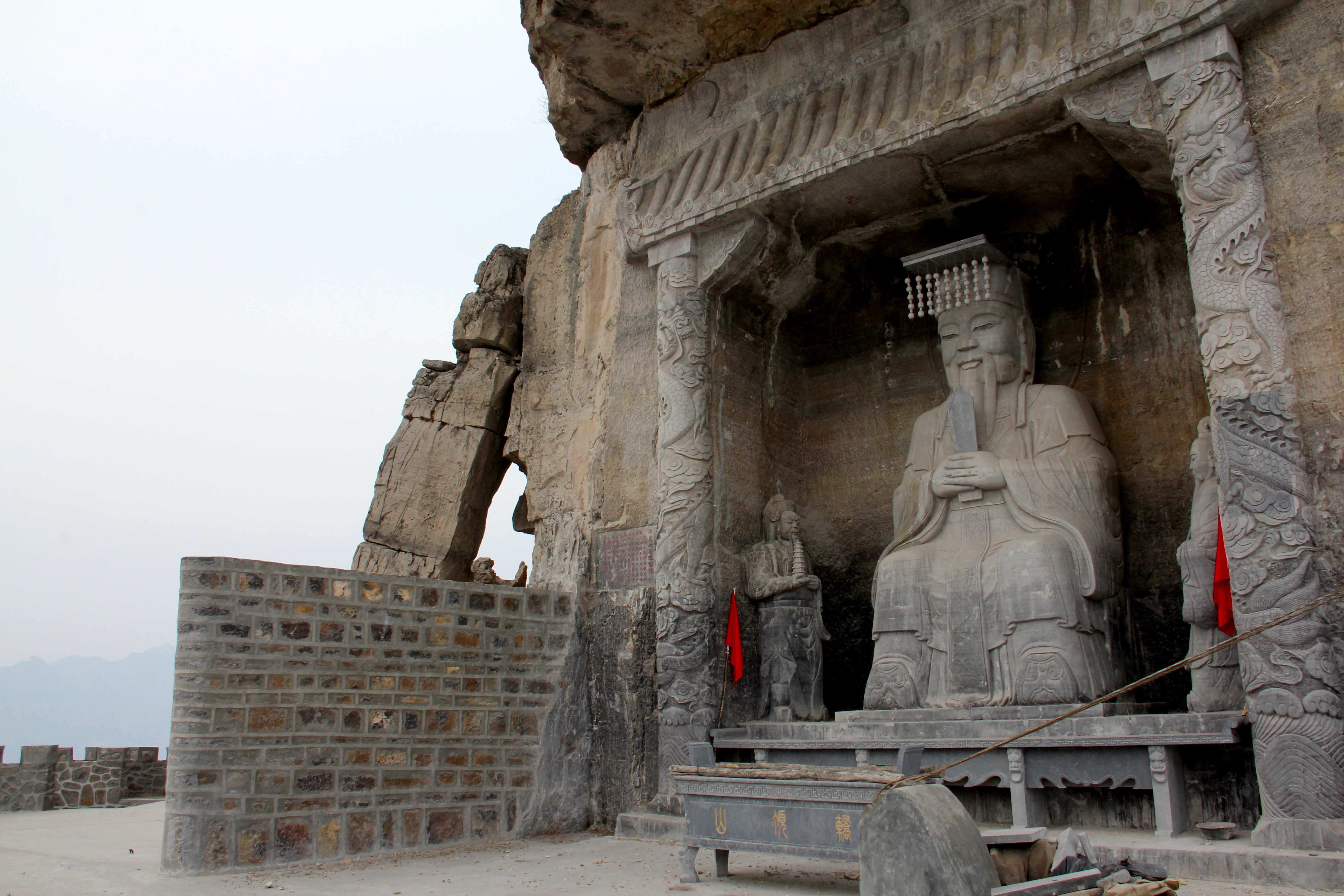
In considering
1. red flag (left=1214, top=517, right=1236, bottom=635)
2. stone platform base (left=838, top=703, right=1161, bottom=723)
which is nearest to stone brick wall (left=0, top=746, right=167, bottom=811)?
stone platform base (left=838, top=703, right=1161, bottom=723)

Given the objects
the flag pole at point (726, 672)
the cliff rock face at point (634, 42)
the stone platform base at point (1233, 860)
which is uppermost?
the cliff rock face at point (634, 42)

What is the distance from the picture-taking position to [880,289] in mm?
8211

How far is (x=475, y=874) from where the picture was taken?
528 cm

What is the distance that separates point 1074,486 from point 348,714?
4.62 m

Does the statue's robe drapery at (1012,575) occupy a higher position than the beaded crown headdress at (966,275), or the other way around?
the beaded crown headdress at (966,275)

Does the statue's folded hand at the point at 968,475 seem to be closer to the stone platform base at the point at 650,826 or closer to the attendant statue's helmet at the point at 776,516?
the attendant statue's helmet at the point at 776,516

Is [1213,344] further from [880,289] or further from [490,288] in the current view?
[490,288]

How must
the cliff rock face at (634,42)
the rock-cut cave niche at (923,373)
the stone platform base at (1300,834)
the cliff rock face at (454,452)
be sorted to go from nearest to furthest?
1. the stone platform base at (1300,834)
2. the rock-cut cave niche at (923,373)
3. the cliff rock face at (634,42)
4. the cliff rock face at (454,452)

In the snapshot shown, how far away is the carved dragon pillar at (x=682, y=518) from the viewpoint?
21.6ft

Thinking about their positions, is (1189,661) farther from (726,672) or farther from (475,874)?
(475,874)

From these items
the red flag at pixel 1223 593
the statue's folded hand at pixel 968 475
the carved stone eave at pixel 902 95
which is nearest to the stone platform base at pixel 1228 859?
the red flag at pixel 1223 593

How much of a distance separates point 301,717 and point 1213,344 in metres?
5.20

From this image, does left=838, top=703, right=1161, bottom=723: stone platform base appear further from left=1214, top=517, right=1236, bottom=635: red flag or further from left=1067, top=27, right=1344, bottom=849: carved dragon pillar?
left=1067, top=27, right=1344, bottom=849: carved dragon pillar

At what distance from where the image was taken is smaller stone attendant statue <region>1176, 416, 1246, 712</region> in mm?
4980
